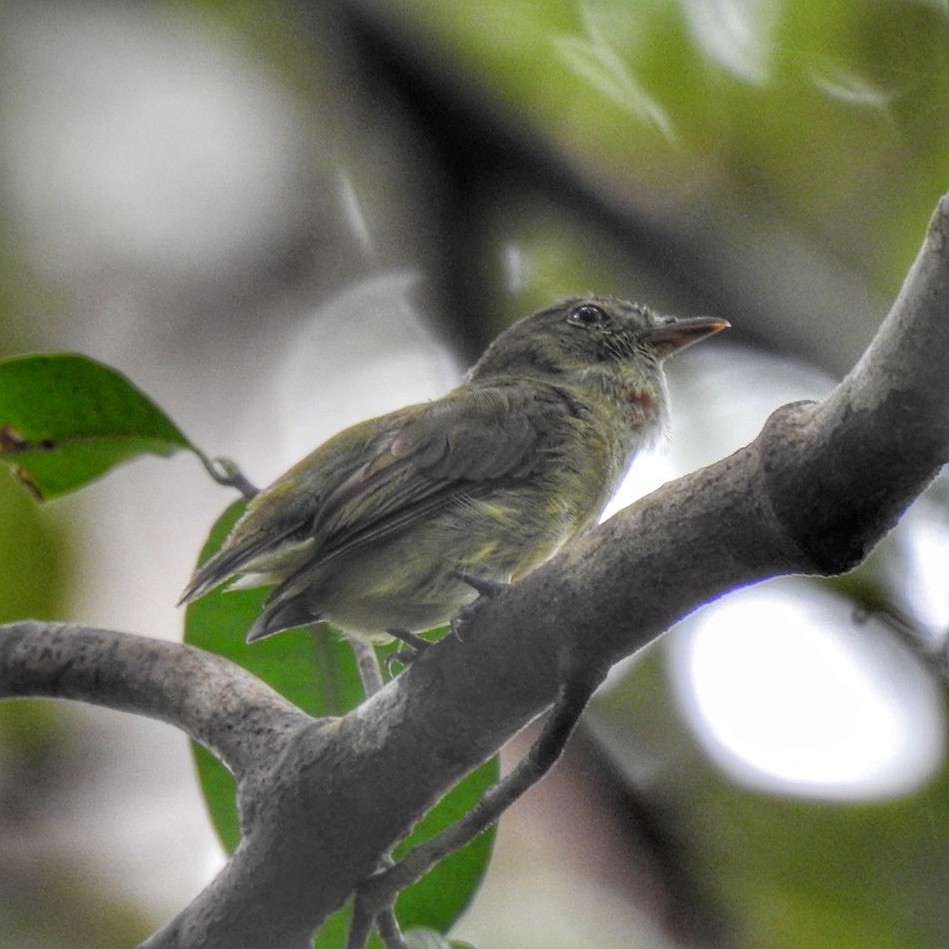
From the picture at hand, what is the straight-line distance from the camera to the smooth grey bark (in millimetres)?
1728

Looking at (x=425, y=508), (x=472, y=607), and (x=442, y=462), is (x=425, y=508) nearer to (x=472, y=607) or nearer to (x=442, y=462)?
(x=442, y=462)

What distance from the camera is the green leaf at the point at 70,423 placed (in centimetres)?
334

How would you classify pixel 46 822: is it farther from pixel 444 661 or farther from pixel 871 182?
pixel 871 182

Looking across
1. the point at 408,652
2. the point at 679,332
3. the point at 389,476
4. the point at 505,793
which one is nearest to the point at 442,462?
the point at 389,476

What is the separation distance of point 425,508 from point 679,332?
1.28m

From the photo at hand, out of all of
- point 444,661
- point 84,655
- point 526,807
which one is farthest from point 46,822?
point 444,661

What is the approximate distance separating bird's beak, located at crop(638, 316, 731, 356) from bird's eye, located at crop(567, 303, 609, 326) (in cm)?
13

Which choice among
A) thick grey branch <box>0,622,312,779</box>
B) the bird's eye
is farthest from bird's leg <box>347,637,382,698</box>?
the bird's eye

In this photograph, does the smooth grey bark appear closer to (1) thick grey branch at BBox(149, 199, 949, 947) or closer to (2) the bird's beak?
(1) thick grey branch at BBox(149, 199, 949, 947)

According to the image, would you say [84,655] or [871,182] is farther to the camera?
[871,182]

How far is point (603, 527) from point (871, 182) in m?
1.97

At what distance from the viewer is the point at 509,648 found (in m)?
2.22

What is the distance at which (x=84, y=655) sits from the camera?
291 centimetres

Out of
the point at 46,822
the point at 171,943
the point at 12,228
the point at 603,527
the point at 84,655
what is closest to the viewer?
the point at 603,527
